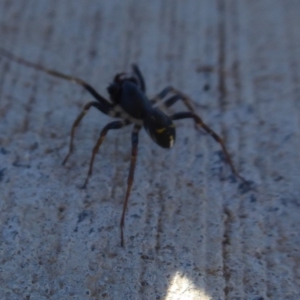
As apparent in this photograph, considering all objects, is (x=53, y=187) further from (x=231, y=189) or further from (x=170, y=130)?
(x=231, y=189)

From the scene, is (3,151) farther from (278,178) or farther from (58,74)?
(278,178)

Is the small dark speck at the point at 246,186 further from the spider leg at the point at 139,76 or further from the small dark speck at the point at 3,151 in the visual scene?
the small dark speck at the point at 3,151

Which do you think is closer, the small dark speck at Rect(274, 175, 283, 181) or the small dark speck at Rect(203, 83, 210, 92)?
the small dark speck at Rect(274, 175, 283, 181)

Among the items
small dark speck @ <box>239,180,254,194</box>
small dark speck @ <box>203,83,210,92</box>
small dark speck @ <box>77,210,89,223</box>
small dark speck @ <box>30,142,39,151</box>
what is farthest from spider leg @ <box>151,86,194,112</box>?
small dark speck @ <box>77,210,89,223</box>

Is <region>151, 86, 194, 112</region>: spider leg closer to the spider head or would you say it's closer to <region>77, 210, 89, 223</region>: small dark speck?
the spider head

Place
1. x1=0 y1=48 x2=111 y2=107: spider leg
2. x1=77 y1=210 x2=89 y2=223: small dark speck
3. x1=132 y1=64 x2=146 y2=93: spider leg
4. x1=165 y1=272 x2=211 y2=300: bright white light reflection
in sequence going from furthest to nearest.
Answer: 1. x1=132 y1=64 x2=146 y2=93: spider leg
2. x1=0 y1=48 x2=111 y2=107: spider leg
3. x1=77 y1=210 x2=89 y2=223: small dark speck
4. x1=165 y1=272 x2=211 y2=300: bright white light reflection

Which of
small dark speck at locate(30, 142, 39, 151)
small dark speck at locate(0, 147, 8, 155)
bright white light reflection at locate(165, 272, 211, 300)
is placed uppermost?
small dark speck at locate(30, 142, 39, 151)

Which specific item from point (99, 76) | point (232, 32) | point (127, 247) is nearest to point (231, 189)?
point (127, 247)
